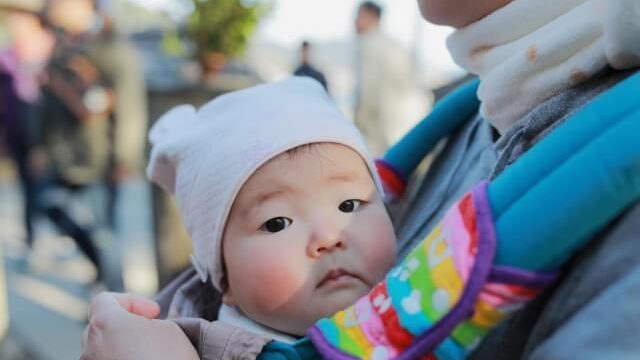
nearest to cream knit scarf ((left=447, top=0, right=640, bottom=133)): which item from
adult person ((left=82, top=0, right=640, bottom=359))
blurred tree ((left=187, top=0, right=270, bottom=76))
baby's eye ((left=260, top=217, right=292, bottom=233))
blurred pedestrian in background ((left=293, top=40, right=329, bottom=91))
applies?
adult person ((left=82, top=0, right=640, bottom=359))

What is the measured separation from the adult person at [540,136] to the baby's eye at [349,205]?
87 millimetres

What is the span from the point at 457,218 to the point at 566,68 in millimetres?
232

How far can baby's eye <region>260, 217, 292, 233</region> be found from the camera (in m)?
1.14

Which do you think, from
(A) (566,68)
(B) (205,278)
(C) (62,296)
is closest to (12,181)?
(C) (62,296)

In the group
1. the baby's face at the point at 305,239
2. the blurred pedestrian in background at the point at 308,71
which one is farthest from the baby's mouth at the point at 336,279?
the blurred pedestrian in background at the point at 308,71

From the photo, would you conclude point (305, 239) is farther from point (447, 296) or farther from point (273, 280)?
point (447, 296)

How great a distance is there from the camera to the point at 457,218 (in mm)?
788

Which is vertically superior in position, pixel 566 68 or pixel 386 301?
pixel 566 68

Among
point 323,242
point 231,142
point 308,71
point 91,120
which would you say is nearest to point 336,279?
point 323,242

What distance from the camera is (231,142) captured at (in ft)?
4.00

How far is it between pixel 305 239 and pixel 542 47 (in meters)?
0.37

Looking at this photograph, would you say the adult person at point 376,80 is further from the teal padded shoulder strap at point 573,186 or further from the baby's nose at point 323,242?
the teal padded shoulder strap at point 573,186

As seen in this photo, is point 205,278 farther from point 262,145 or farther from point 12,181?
point 12,181

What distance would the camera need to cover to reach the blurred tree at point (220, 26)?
221 inches
